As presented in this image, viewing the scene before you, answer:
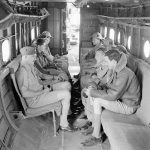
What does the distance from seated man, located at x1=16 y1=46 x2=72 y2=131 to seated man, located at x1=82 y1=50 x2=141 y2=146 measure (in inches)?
27.8

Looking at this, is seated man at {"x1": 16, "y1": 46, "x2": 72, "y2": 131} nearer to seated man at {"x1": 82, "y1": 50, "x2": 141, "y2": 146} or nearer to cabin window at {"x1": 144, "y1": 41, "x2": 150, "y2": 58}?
seated man at {"x1": 82, "y1": 50, "x2": 141, "y2": 146}

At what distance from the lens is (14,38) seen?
5.82m

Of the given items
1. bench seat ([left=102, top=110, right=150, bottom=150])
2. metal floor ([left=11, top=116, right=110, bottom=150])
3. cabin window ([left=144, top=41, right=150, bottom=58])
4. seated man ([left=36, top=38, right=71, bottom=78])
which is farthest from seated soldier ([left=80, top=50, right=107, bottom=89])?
bench seat ([left=102, top=110, right=150, bottom=150])

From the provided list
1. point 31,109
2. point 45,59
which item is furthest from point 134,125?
point 45,59

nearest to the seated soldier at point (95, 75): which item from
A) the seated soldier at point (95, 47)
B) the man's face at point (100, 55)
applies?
the man's face at point (100, 55)

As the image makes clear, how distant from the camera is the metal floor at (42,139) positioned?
4266 millimetres

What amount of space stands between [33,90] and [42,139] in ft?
3.03

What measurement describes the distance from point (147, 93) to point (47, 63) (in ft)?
13.6

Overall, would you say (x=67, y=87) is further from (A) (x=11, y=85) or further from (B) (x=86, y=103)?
(A) (x=11, y=85)

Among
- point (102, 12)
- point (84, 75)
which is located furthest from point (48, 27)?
point (84, 75)

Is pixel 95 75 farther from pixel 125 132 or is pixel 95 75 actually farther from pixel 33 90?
pixel 125 132

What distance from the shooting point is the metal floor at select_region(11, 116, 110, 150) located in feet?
14.0

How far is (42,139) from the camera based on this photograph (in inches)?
187

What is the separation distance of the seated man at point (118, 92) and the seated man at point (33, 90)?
71cm
